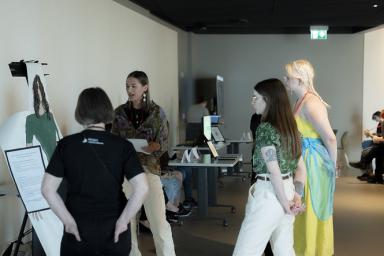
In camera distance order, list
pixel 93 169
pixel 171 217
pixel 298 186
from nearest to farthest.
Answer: pixel 93 169 < pixel 298 186 < pixel 171 217

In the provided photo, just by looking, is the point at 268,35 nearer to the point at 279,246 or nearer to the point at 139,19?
the point at 139,19

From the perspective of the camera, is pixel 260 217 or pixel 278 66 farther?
pixel 278 66

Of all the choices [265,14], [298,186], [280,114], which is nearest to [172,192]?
[298,186]

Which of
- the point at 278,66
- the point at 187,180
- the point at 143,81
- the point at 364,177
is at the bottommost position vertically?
the point at 364,177

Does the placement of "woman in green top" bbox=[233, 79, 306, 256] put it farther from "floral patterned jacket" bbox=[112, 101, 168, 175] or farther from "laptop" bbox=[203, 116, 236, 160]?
"laptop" bbox=[203, 116, 236, 160]

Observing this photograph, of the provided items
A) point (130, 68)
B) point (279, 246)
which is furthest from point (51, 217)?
point (130, 68)

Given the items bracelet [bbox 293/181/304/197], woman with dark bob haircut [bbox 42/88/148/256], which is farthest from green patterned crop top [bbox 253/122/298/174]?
woman with dark bob haircut [bbox 42/88/148/256]

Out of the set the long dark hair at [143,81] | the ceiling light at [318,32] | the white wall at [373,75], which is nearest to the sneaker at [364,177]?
the white wall at [373,75]

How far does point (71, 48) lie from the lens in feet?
15.6

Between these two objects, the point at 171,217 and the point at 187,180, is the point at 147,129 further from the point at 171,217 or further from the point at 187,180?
the point at 187,180

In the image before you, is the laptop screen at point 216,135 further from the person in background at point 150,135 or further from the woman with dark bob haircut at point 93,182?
the woman with dark bob haircut at point 93,182

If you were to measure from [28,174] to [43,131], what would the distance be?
1.15ft

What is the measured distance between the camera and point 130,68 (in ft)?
21.1

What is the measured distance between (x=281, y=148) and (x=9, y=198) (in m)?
2.22
